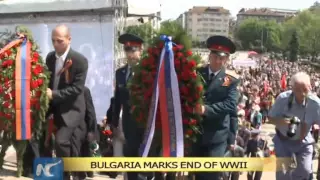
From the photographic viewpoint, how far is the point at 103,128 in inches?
389

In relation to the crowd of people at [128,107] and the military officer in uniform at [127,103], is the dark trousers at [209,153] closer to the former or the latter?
the crowd of people at [128,107]

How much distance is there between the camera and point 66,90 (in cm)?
594

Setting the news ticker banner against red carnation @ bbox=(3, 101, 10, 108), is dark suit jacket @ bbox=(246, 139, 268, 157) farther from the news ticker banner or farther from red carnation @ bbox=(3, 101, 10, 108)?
red carnation @ bbox=(3, 101, 10, 108)

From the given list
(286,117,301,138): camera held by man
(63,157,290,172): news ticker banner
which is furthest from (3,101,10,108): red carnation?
(286,117,301,138): camera held by man

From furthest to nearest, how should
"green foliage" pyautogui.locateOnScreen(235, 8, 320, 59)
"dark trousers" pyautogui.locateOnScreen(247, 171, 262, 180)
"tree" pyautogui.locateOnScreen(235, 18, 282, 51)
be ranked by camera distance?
"tree" pyautogui.locateOnScreen(235, 18, 282, 51)
"green foliage" pyautogui.locateOnScreen(235, 8, 320, 59)
"dark trousers" pyautogui.locateOnScreen(247, 171, 262, 180)

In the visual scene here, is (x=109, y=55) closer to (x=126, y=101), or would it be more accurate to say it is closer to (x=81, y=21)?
(x=81, y=21)

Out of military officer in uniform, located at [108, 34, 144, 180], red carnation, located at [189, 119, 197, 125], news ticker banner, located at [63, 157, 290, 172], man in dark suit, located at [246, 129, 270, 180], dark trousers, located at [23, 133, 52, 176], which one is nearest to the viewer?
news ticker banner, located at [63, 157, 290, 172]

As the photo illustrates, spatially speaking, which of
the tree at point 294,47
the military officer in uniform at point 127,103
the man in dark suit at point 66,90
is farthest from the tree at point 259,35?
the man in dark suit at point 66,90

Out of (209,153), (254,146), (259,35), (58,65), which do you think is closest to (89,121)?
(58,65)

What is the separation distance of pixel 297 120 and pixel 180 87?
1286mm

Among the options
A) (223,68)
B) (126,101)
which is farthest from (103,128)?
(223,68)

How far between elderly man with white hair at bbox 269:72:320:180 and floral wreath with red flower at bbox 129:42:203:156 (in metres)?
0.96

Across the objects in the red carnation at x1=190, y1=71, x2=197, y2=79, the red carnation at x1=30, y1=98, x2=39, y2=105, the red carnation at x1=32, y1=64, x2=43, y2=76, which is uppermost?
the red carnation at x1=32, y1=64, x2=43, y2=76

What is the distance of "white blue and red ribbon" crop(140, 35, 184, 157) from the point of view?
19.2 ft
